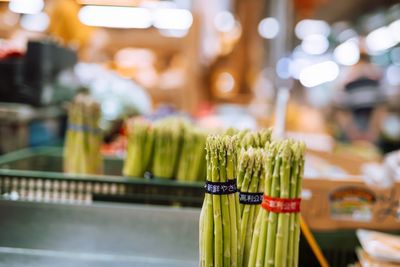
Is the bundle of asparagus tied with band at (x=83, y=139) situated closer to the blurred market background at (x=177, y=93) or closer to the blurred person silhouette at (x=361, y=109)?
the blurred market background at (x=177, y=93)

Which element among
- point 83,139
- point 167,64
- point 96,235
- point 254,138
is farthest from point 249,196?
point 167,64

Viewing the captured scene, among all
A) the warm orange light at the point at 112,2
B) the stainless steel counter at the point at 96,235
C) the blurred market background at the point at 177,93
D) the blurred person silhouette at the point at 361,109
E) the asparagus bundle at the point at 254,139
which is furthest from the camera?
the blurred person silhouette at the point at 361,109

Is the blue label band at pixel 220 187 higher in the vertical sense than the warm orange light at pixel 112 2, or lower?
lower

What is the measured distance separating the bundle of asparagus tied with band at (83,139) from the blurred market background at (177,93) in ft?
0.29

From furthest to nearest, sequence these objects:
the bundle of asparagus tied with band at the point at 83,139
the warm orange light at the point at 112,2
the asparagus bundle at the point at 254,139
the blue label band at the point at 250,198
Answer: the warm orange light at the point at 112,2
the bundle of asparagus tied with band at the point at 83,139
the asparagus bundle at the point at 254,139
the blue label band at the point at 250,198

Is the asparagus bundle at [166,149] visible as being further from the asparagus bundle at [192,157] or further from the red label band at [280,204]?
the red label band at [280,204]

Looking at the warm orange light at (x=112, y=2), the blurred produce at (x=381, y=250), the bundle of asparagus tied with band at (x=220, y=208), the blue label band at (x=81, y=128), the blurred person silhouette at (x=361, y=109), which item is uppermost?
the warm orange light at (x=112, y=2)

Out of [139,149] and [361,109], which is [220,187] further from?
[361,109]

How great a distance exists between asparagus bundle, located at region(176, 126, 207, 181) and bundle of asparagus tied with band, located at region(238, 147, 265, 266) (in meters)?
0.94

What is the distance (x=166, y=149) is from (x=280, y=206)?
1.14 metres

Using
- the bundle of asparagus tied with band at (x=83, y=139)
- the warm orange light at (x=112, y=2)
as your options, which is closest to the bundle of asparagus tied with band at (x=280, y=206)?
the bundle of asparagus tied with band at (x=83, y=139)

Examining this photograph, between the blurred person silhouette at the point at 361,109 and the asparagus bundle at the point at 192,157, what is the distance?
6274mm

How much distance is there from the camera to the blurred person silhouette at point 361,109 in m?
8.41

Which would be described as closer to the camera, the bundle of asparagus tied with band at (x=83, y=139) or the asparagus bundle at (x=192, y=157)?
the asparagus bundle at (x=192, y=157)
